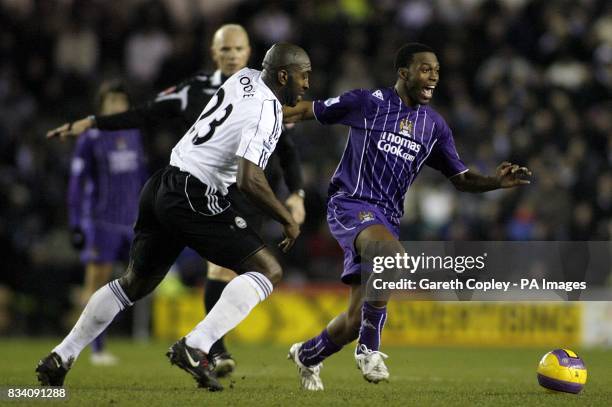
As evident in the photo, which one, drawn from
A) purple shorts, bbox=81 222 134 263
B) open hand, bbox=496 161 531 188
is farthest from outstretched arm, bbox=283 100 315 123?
purple shorts, bbox=81 222 134 263

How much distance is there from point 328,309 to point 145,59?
19.1 ft

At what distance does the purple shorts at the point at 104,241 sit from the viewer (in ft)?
36.2

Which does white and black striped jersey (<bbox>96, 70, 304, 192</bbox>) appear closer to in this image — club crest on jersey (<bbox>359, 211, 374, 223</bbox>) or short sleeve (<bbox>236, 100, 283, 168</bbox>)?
club crest on jersey (<bbox>359, 211, 374, 223</bbox>)

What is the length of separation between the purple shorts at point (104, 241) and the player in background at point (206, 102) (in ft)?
7.93

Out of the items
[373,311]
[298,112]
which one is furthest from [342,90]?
[373,311]

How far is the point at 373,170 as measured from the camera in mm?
7578

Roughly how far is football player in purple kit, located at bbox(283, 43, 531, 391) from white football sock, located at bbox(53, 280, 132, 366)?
1.38 metres

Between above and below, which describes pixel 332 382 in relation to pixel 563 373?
below

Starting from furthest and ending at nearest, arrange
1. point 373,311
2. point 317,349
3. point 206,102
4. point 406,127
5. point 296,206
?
point 206,102
point 296,206
point 406,127
point 317,349
point 373,311

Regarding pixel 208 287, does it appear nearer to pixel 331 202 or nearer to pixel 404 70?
pixel 331 202

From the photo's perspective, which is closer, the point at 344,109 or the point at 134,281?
the point at 134,281

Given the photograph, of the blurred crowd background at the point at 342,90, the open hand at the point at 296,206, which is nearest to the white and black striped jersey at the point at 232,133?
the open hand at the point at 296,206

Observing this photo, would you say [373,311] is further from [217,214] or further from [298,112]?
[298,112]

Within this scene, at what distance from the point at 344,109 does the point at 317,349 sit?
1.72 m
